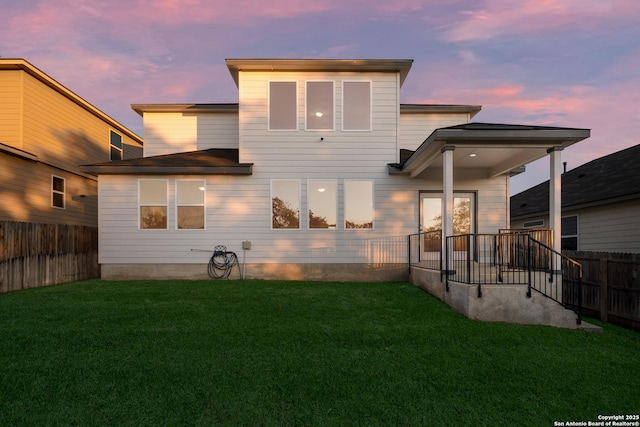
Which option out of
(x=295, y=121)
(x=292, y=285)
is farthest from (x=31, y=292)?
(x=295, y=121)

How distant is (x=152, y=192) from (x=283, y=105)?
15.6 ft

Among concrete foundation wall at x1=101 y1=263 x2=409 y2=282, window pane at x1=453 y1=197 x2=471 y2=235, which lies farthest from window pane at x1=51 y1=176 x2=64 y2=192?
window pane at x1=453 y1=197 x2=471 y2=235

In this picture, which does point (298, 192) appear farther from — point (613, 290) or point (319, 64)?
point (613, 290)

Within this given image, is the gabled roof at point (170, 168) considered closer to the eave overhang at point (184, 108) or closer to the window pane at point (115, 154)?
the eave overhang at point (184, 108)

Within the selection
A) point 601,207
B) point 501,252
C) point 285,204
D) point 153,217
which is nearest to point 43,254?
point 153,217

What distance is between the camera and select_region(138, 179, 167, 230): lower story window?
971cm

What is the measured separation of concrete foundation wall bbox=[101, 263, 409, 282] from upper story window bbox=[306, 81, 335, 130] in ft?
14.1

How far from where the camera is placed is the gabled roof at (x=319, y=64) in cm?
959

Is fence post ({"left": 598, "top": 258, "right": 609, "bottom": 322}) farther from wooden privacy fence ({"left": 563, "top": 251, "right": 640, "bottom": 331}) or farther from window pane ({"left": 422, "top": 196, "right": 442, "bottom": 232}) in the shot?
window pane ({"left": 422, "top": 196, "right": 442, "bottom": 232})

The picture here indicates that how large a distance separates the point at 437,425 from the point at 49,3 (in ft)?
47.6

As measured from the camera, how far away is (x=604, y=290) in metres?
6.47

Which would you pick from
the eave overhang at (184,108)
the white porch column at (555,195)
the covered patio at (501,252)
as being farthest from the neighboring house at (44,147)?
the white porch column at (555,195)

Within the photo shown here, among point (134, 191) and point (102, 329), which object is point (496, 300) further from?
point (134, 191)

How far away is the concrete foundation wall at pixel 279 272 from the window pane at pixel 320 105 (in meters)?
4.32
